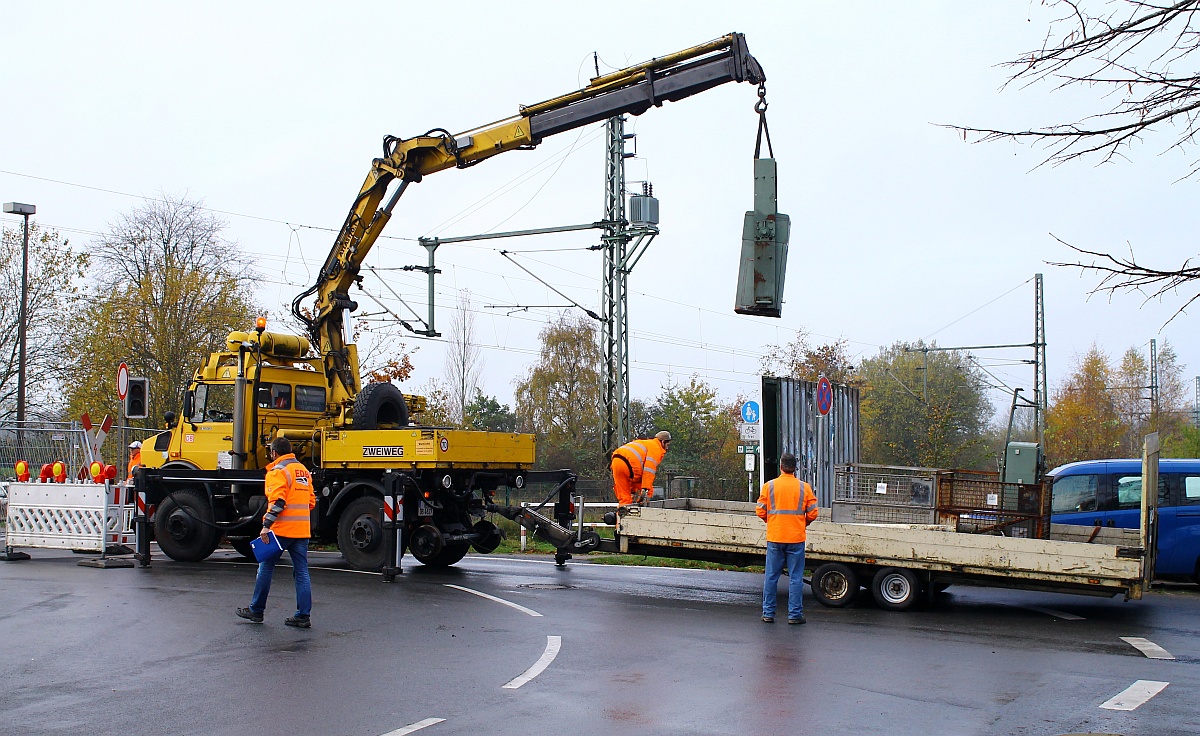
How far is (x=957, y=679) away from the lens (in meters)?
8.15

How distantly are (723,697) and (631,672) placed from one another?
1056 mm

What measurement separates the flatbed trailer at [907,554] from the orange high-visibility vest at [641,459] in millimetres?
1068

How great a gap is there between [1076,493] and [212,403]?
1262 centimetres

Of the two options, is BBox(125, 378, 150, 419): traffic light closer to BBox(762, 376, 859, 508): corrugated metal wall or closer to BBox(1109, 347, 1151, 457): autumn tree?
BBox(762, 376, 859, 508): corrugated metal wall

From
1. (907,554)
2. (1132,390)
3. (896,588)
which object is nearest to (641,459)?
(896,588)

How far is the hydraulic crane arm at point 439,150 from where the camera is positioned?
14656 millimetres

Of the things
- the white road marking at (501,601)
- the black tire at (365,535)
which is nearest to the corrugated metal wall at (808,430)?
the white road marking at (501,601)

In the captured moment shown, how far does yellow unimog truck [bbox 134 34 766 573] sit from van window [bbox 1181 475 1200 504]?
765 cm

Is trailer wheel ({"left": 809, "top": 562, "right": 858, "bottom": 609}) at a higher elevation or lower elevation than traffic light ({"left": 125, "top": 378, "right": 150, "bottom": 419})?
lower

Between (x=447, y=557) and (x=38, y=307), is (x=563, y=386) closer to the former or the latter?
(x=38, y=307)

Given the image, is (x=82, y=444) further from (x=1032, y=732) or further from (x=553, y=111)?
(x=1032, y=732)

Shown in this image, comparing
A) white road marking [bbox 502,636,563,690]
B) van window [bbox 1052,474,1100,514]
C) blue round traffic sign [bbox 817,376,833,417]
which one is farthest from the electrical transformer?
van window [bbox 1052,474,1100,514]

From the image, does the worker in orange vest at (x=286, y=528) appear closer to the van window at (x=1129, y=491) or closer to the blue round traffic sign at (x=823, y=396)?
the blue round traffic sign at (x=823, y=396)

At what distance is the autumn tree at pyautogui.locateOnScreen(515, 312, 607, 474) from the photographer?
49.4m
